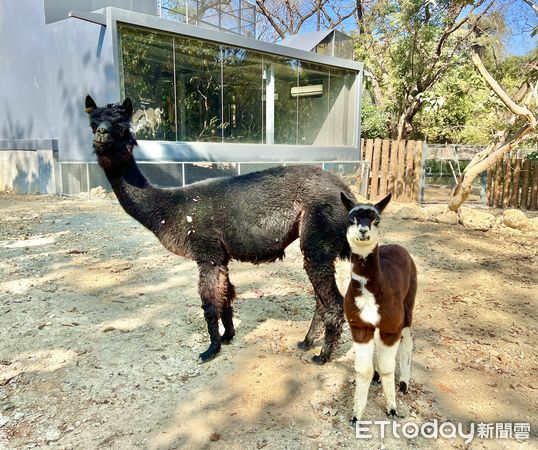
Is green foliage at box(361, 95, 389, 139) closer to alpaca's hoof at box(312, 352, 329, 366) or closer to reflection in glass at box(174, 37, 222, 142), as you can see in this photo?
reflection in glass at box(174, 37, 222, 142)

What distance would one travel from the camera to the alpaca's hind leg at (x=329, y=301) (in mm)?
3600

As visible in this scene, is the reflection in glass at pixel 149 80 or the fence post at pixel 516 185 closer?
the reflection in glass at pixel 149 80

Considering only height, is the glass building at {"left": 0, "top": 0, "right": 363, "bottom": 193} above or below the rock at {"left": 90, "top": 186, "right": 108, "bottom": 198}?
above

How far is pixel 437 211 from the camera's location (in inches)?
413

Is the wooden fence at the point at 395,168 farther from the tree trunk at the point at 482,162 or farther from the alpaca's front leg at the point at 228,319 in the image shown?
the alpaca's front leg at the point at 228,319

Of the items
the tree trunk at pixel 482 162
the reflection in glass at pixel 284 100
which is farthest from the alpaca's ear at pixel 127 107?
the reflection in glass at pixel 284 100

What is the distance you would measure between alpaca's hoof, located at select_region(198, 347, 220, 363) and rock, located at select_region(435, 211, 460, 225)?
7745mm

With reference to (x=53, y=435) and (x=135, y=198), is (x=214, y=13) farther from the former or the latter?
(x=53, y=435)

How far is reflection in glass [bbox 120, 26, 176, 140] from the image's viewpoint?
12656 millimetres

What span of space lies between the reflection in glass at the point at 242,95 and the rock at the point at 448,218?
8.19 m

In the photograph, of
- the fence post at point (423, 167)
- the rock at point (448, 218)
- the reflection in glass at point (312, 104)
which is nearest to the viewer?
the rock at point (448, 218)

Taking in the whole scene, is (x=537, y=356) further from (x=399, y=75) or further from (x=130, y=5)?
(x=130, y=5)

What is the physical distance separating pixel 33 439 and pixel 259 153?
13.8m

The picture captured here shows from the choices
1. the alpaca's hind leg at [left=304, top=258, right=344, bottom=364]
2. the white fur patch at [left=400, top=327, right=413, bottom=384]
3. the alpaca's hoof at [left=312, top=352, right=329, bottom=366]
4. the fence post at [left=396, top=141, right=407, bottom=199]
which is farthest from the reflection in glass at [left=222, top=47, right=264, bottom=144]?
the white fur patch at [left=400, top=327, right=413, bottom=384]
